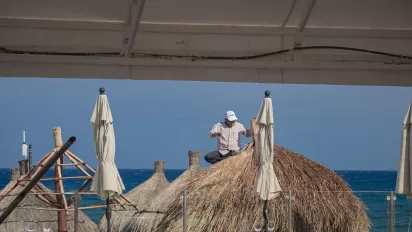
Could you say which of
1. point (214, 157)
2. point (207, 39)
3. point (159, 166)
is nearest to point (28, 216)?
point (214, 157)

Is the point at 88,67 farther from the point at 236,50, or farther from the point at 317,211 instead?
the point at 317,211

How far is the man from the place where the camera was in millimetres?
10023

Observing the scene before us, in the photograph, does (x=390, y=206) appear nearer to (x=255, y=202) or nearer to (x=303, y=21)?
(x=303, y=21)

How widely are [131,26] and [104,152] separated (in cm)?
134

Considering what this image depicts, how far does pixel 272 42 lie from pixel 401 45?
1213 mm

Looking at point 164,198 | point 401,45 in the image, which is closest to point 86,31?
point 401,45

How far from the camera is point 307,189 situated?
973 centimetres

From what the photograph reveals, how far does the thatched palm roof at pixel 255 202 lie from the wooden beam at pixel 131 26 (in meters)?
2.40

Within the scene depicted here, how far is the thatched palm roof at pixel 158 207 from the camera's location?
11.3 meters

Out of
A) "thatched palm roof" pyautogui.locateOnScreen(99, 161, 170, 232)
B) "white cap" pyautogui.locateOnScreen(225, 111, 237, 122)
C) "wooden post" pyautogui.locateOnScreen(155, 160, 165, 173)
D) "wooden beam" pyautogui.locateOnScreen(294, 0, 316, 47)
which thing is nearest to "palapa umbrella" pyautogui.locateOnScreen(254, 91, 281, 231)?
"wooden beam" pyautogui.locateOnScreen(294, 0, 316, 47)

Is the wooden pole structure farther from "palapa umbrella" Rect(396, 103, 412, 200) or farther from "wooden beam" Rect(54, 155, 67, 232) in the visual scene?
"palapa umbrella" Rect(396, 103, 412, 200)

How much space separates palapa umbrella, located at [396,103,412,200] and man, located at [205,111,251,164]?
2.71 metres

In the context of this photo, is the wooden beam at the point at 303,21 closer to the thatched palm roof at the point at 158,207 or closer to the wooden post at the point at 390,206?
the wooden post at the point at 390,206

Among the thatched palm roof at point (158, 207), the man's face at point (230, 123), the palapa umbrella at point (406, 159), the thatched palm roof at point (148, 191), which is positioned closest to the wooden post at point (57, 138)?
the thatched palm roof at point (158, 207)
